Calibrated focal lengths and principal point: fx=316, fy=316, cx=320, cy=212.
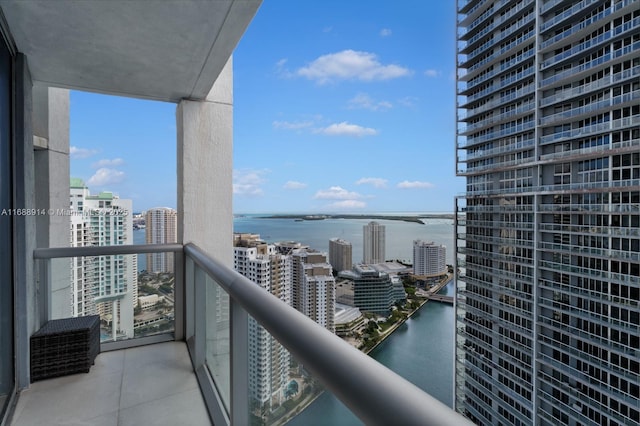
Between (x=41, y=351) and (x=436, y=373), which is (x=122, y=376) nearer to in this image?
(x=41, y=351)

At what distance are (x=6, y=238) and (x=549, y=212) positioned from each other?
5643 mm

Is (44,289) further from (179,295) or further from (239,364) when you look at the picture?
(239,364)

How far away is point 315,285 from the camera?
4.09 m

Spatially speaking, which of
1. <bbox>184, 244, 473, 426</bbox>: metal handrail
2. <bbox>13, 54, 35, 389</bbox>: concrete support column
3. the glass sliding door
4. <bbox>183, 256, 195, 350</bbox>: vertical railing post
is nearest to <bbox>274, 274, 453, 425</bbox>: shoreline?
<bbox>184, 244, 473, 426</bbox>: metal handrail

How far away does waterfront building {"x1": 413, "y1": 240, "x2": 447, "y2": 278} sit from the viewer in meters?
4.99

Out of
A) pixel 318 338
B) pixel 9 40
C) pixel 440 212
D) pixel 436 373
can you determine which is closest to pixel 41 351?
pixel 9 40

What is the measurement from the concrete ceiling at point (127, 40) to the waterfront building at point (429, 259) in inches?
155

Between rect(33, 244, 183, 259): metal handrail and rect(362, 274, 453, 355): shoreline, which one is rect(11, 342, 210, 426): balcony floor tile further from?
rect(362, 274, 453, 355): shoreline

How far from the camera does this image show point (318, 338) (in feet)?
2.21

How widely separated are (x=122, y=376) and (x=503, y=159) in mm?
5616

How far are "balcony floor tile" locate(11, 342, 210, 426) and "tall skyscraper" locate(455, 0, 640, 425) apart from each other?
14.5 ft

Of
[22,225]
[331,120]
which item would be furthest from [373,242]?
[331,120]

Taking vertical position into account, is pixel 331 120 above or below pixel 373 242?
above

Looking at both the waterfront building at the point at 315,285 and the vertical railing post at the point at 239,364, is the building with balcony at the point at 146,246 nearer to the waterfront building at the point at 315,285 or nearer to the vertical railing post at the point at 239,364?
the vertical railing post at the point at 239,364
